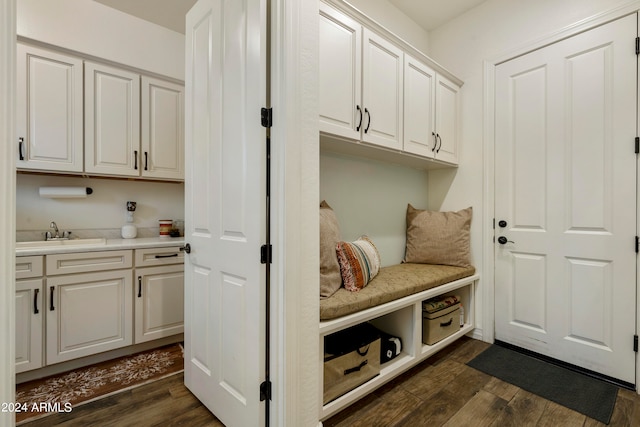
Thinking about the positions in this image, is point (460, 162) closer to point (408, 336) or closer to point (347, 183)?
point (347, 183)

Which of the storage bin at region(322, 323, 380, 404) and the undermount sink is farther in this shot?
the undermount sink

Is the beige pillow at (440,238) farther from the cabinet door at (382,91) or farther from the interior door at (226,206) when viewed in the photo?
the interior door at (226,206)

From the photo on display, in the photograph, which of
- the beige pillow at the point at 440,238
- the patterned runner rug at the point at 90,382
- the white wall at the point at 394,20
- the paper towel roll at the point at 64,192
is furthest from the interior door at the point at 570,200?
the paper towel roll at the point at 64,192

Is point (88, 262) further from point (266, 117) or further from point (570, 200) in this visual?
point (570, 200)

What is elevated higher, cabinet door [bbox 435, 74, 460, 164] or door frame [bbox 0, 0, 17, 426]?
cabinet door [bbox 435, 74, 460, 164]

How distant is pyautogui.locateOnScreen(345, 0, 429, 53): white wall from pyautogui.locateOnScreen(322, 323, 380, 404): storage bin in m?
2.56

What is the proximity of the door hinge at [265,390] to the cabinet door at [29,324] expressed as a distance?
68.7 inches

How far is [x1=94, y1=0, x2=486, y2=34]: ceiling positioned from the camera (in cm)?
247

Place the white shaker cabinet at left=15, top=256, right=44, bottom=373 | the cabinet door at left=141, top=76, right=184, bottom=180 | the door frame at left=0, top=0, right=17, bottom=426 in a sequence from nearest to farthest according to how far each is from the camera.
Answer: the door frame at left=0, top=0, right=17, bottom=426, the white shaker cabinet at left=15, top=256, right=44, bottom=373, the cabinet door at left=141, top=76, right=184, bottom=180

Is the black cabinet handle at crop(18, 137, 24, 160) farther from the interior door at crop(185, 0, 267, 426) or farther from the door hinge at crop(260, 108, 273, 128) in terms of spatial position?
the door hinge at crop(260, 108, 273, 128)

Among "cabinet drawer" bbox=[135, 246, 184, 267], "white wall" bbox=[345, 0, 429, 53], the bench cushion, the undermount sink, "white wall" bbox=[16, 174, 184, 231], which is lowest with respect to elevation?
the bench cushion

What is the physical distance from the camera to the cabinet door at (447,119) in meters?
2.48

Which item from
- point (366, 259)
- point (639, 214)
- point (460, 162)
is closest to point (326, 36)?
point (366, 259)

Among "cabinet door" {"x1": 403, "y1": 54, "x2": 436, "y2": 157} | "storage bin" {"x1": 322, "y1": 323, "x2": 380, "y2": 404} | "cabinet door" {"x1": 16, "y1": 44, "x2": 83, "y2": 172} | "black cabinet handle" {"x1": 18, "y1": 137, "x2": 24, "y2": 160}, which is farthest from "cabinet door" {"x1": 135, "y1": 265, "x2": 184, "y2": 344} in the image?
"cabinet door" {"x1": 403, "y1": 54, "x2": 436, "y2": 157}
